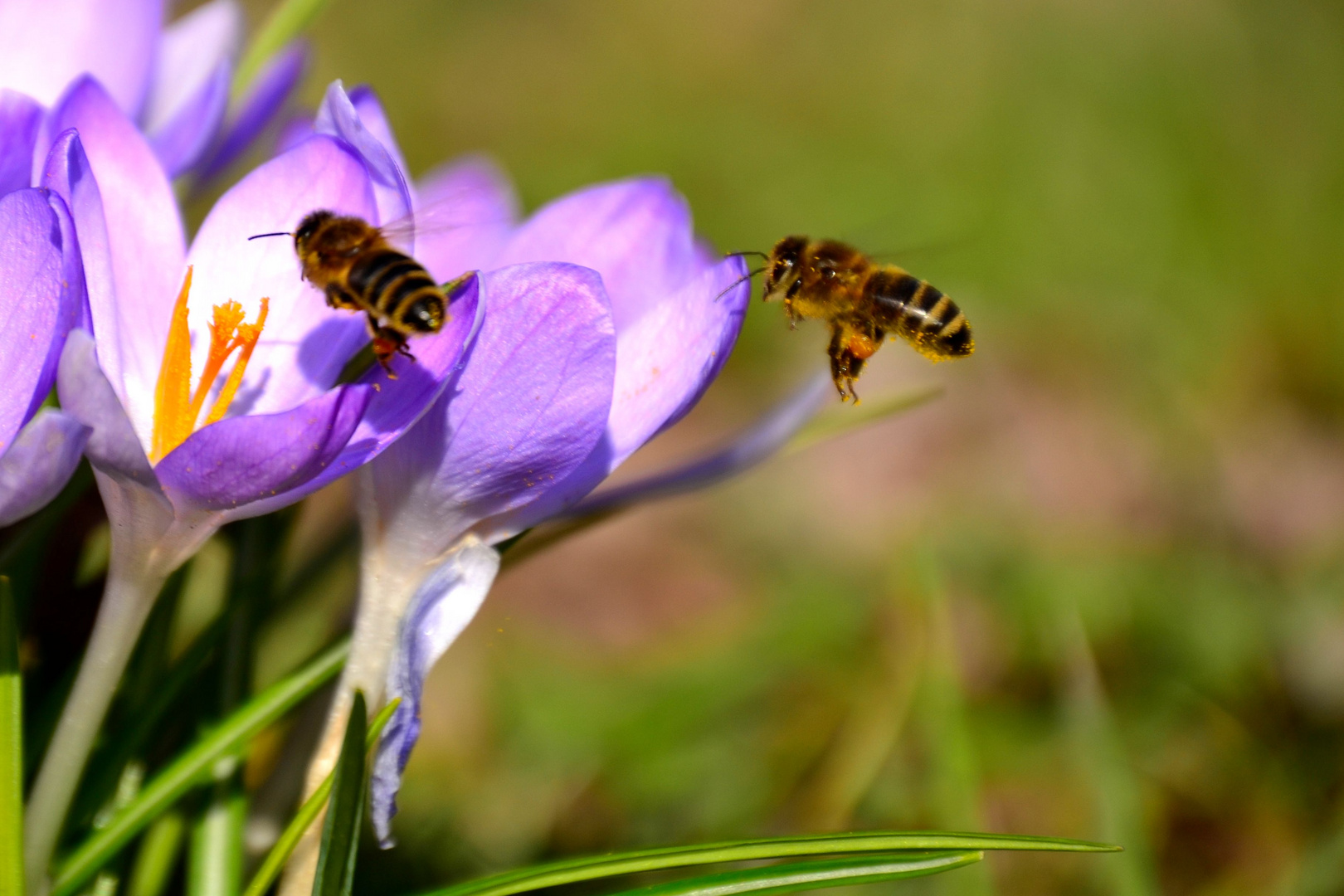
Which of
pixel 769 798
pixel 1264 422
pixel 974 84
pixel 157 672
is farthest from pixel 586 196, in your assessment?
pixel 974 84

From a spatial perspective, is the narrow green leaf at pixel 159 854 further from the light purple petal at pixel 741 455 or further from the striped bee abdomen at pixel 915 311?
the striped bee abdomen at pixel 915 311

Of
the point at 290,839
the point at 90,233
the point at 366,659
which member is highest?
the point at 90,233

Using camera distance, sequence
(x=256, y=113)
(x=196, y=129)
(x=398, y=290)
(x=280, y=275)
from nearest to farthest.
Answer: (x=398, y=290) → (x=280, y=275) → (x=196, y=129) → (x=256, y=113)

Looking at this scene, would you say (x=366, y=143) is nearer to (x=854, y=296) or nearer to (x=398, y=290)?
(x=398, y=290)

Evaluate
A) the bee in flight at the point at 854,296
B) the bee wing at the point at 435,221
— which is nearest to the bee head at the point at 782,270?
the bee in flight at the point at 854,296

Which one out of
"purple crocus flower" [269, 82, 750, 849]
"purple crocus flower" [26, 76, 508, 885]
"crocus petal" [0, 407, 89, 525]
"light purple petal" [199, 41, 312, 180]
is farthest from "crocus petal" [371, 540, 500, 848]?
"light purple petal" [199, 41, 312, 180]

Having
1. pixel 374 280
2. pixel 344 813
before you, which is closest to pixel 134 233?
pixel 374 280

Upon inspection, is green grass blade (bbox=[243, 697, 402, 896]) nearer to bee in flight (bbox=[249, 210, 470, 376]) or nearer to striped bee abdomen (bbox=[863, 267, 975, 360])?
bee in flight (bbox=[249, 210, 470, 376])
